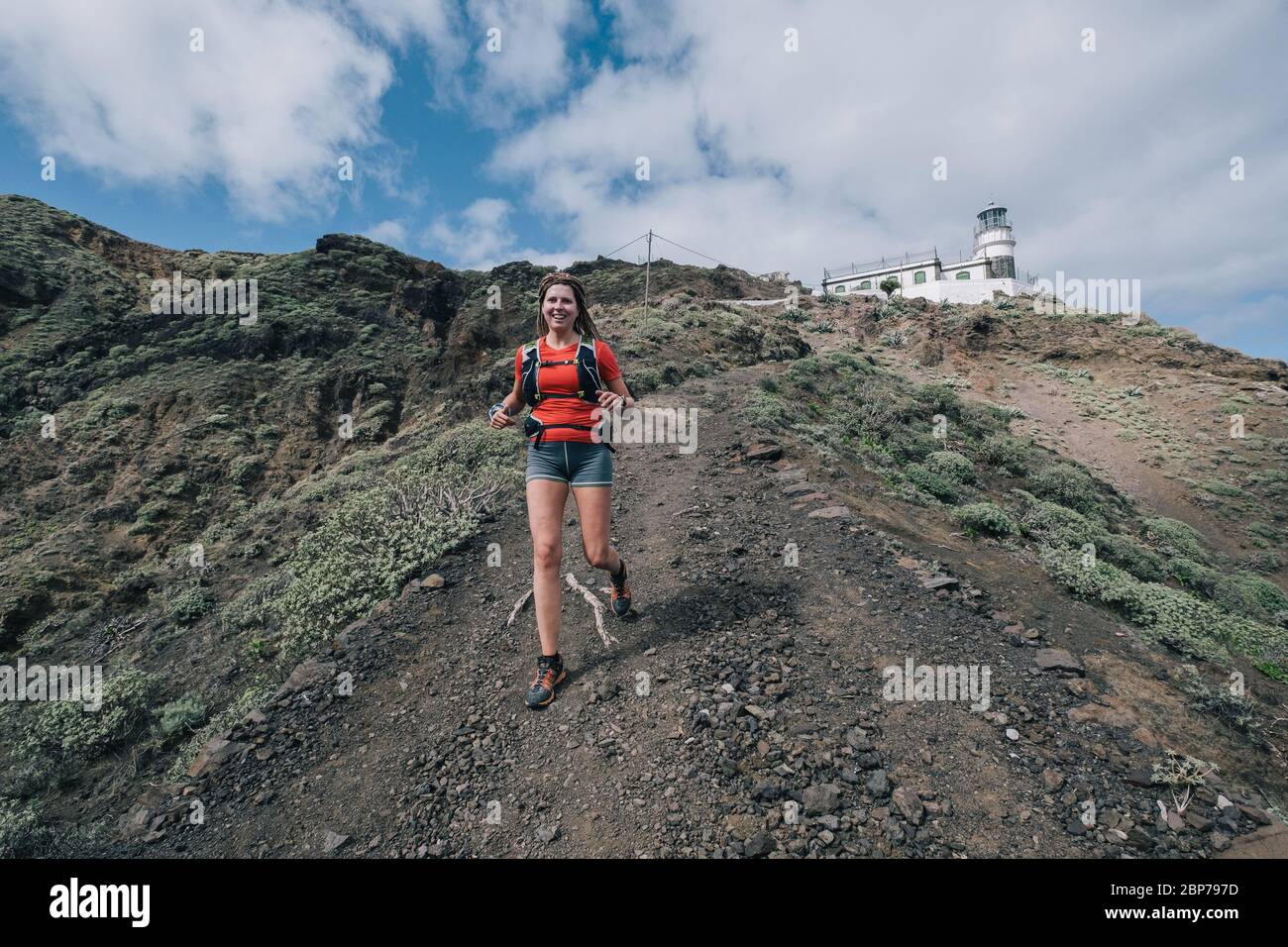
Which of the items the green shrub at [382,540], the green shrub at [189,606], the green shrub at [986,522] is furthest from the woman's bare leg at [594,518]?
the green shrub at [189,606]

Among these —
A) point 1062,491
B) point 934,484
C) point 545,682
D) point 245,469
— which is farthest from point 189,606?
point 1062,491

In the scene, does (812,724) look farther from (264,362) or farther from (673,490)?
(264,362)

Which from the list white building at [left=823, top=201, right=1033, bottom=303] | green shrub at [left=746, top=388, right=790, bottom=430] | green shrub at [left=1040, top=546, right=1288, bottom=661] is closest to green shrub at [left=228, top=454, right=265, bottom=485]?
green shrub at [left=746, top=388, right=790, bottom=430]

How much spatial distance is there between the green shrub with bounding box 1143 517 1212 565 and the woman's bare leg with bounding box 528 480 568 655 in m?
12.0

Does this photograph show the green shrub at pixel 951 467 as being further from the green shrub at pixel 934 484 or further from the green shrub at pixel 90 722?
the green shrub at pixel 90 722

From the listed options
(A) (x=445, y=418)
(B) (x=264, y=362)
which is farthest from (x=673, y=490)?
(B) (x=264, y=362)

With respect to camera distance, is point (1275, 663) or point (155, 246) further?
point (155, 246)

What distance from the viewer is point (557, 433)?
11.1 ft

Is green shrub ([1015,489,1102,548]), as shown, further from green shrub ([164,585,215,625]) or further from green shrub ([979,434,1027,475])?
green shrub ([164,585,215,625])

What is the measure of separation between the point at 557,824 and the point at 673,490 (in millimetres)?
4699

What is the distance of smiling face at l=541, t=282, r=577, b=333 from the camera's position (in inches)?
135

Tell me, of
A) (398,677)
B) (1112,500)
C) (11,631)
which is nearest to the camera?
(398,677)

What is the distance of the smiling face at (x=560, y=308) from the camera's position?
11.3ft

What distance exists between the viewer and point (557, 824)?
8.84ft
